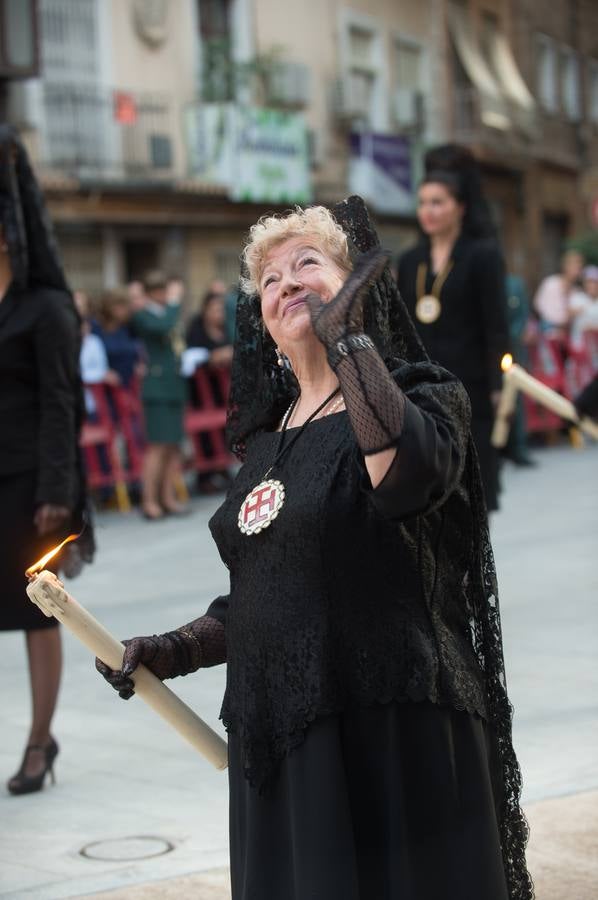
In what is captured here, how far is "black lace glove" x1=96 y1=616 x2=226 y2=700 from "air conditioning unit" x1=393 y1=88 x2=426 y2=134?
28545mm

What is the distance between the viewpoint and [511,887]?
3.18m

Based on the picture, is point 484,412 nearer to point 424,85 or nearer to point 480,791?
point 480,791

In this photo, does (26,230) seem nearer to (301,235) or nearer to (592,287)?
(301,235)

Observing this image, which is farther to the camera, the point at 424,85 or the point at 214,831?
the point at 424,85

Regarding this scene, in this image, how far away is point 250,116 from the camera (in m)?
25.4

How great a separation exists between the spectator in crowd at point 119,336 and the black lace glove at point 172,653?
1038cm

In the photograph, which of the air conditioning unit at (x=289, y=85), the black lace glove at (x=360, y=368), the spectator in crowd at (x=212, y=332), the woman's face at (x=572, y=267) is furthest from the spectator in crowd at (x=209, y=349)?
the air conditioning unit at (x=289, y=85)

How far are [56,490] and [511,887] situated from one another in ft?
8.65

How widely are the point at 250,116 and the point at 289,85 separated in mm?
1974

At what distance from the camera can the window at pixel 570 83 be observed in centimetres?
3900

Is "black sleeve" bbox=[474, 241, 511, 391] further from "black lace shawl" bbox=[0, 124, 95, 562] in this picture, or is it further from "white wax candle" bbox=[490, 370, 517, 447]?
"black lace shawl" bbox=[0, 124, 95, 562]

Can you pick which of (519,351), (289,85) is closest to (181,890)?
(519,351)

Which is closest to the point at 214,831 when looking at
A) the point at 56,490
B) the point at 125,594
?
the point at 56,490

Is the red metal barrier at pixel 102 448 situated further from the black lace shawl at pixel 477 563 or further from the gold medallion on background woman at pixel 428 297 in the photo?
the black lace shawl at pixel 477 563
